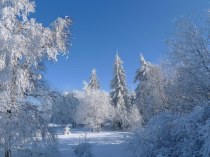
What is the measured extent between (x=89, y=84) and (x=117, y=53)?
884 centimetres

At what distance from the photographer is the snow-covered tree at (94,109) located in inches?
1858

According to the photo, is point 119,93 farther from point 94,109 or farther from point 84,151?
point 84,151

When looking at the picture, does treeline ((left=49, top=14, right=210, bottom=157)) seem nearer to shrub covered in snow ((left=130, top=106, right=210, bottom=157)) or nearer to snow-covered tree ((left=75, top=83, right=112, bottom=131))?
shrub covered in snow ((left=130, top=106, right=210, bottom=157))

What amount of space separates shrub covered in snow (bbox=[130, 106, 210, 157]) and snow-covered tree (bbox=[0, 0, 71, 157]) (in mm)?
3640

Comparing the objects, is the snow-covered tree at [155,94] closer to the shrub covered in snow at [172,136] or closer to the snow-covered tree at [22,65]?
the shrub covered in snow at [172,136]

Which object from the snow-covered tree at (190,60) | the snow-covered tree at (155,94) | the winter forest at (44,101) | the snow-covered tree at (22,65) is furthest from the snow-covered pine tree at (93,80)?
the snow-covered tree at (22,65)

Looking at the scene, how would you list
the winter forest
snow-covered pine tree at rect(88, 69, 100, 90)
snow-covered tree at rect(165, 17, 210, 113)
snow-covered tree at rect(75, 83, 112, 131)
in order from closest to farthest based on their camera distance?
the winter forest, snow-covered tree at rect(165, 17, 210, 113), snow-covered tree at rect(75, 83, 112, 131), snow-covered pine tree at rect(88, 69, 100, 90)

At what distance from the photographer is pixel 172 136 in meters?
10.2

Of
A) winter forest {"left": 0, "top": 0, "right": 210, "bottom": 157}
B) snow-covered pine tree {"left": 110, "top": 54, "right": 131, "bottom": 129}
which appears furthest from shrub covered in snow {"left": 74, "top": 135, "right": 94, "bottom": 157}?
snow-covered pine tree {"left": 110, "top": 54, "right": 131, "bottom": 129}

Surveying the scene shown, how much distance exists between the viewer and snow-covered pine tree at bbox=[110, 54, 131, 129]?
49.2 meters

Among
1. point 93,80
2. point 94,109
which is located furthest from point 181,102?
point 93,80

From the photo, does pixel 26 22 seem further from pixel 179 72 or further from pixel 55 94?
pixel 179 72

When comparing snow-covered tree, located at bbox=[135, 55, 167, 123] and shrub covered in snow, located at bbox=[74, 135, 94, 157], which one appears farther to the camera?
snow-covered tree, located at bbox=[135, 55, 167, 123]

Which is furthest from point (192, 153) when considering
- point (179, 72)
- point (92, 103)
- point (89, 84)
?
point (89, 84)
